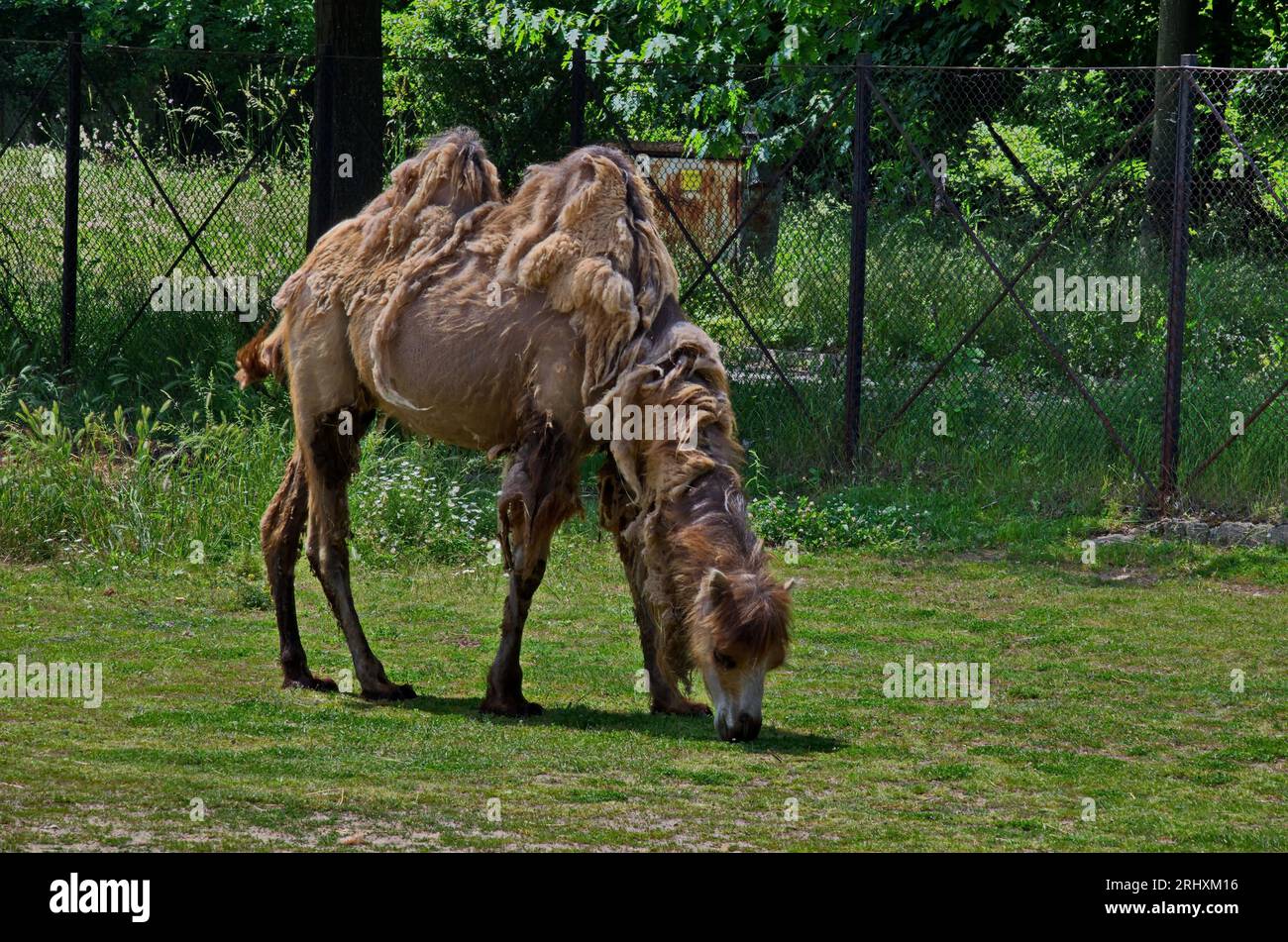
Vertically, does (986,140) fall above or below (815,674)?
above

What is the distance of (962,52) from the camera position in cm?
2077

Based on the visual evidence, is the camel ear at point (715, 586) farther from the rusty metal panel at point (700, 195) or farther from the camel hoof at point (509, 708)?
the rusty metal panel at point (700, 195)

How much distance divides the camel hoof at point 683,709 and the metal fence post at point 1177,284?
18.9ft

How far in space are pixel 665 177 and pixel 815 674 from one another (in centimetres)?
617

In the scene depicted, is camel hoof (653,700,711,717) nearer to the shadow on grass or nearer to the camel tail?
the shadow on grass

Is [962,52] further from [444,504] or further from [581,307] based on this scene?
[581,307]

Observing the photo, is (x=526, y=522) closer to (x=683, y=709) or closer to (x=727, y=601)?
(x=683, y=709)

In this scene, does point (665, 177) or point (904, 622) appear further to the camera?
point (665, 177)

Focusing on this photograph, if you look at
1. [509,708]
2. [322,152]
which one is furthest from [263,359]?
[322,152]

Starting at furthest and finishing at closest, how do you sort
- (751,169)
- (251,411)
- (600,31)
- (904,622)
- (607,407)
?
(600,31), (751,169), (251,411), (904,622), (607,407)

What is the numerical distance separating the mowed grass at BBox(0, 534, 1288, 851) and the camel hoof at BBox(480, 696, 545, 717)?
99 millimetres

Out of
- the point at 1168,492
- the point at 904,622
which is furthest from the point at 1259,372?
the point at 904,622

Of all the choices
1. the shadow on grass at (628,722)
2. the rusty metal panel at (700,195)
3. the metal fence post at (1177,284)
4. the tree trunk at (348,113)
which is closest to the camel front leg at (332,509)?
the shadow on grass at (628,722)

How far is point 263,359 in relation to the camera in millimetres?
8961
